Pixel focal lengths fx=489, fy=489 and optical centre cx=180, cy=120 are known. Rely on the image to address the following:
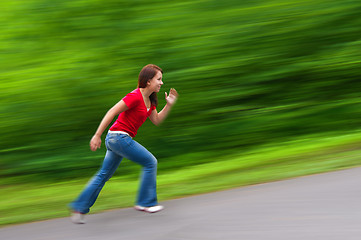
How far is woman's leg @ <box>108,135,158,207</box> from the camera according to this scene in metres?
4.84

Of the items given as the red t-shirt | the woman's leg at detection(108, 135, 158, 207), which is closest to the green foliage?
the woman's leg at detection(108, 135, 158, 207)

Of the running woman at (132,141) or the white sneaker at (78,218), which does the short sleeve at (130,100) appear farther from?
the white sneaker at (78,218)

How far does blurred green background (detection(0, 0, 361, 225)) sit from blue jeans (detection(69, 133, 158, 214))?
2.45 m

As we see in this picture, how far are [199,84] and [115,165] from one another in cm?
386

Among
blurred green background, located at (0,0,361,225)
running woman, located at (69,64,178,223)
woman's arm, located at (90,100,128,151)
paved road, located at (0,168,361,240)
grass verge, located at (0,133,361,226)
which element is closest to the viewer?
paved road, located at (0,168,361,240)

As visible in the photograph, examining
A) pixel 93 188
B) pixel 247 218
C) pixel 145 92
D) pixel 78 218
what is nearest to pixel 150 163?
pixel 93 188

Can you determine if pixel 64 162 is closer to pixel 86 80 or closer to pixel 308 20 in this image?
pixel 86 80

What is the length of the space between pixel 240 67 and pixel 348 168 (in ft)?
12.4

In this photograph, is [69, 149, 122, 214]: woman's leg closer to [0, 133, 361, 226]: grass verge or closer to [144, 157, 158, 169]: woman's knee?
[144, 157, 158, 169]: woman's knee

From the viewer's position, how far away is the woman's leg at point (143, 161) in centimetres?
484

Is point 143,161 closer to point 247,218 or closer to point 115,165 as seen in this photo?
point 115,165

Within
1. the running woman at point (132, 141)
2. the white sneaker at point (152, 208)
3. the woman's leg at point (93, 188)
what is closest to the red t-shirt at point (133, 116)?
the running woman at point (132, 141)

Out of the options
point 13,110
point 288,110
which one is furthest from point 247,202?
point 13,110

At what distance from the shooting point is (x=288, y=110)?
28.0ft
